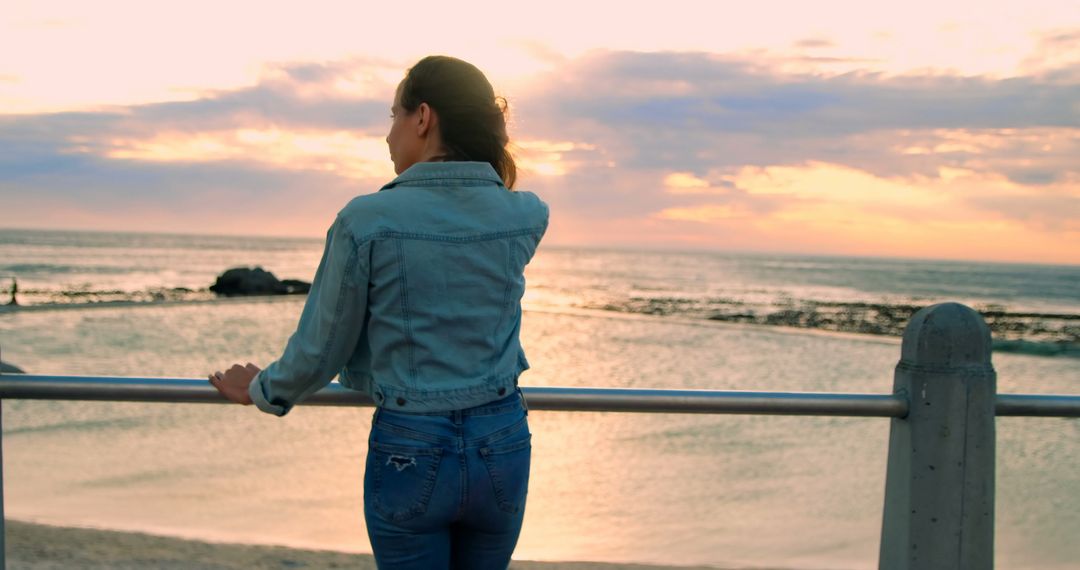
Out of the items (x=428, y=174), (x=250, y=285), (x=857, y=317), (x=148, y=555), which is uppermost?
(x=857, y=317)

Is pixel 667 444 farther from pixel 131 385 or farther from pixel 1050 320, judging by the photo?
pixel 1050 320

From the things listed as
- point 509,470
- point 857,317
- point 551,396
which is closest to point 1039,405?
point 551,396

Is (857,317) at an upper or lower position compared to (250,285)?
upper

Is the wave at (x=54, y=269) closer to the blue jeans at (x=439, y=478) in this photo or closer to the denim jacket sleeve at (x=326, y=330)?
the denim jacket sleeve at (x=326, y=330)

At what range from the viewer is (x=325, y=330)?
64.2 inches

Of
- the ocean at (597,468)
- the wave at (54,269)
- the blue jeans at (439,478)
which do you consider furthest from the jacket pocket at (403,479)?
the wave at (54,269)

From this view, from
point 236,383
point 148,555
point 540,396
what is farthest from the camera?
point 148,555

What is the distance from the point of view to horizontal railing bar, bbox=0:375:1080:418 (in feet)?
6.76

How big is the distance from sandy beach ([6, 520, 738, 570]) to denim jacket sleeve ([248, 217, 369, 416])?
11.4 feet

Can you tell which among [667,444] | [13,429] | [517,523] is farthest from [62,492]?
[517,523]

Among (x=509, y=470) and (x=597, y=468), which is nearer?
(x=509, y=470)

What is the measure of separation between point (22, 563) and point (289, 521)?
2172mm

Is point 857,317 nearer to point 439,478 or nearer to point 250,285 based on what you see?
point 250,285

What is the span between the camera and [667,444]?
9.46 metres
